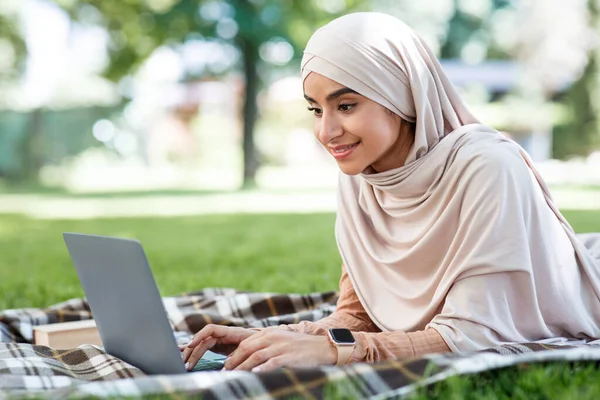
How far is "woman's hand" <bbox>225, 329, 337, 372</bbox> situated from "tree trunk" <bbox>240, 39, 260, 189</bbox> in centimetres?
1591

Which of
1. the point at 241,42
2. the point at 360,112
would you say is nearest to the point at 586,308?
the point at 360,112

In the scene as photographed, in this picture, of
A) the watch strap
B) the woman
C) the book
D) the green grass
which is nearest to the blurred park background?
the green grass

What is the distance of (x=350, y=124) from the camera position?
2.94 metres

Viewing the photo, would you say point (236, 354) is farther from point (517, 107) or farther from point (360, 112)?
point (517, 107)

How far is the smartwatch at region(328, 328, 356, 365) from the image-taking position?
267 centimetres

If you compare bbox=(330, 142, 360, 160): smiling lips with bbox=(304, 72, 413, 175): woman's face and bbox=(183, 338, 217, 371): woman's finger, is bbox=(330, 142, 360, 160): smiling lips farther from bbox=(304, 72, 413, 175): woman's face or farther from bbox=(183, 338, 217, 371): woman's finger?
bbox=(183, 338, 217, 371): woman's finger

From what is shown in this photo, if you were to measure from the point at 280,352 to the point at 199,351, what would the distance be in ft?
1.18

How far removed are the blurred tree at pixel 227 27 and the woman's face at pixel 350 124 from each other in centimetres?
1453

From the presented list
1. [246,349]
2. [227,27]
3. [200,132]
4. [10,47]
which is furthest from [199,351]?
[10,47]

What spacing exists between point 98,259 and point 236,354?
1.73 ft

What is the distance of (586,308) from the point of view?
3107mm

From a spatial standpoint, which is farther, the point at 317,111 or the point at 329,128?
the point at 317,111

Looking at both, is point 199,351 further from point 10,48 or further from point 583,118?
point 10,48

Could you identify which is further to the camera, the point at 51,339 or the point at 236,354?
the point at 51,339
